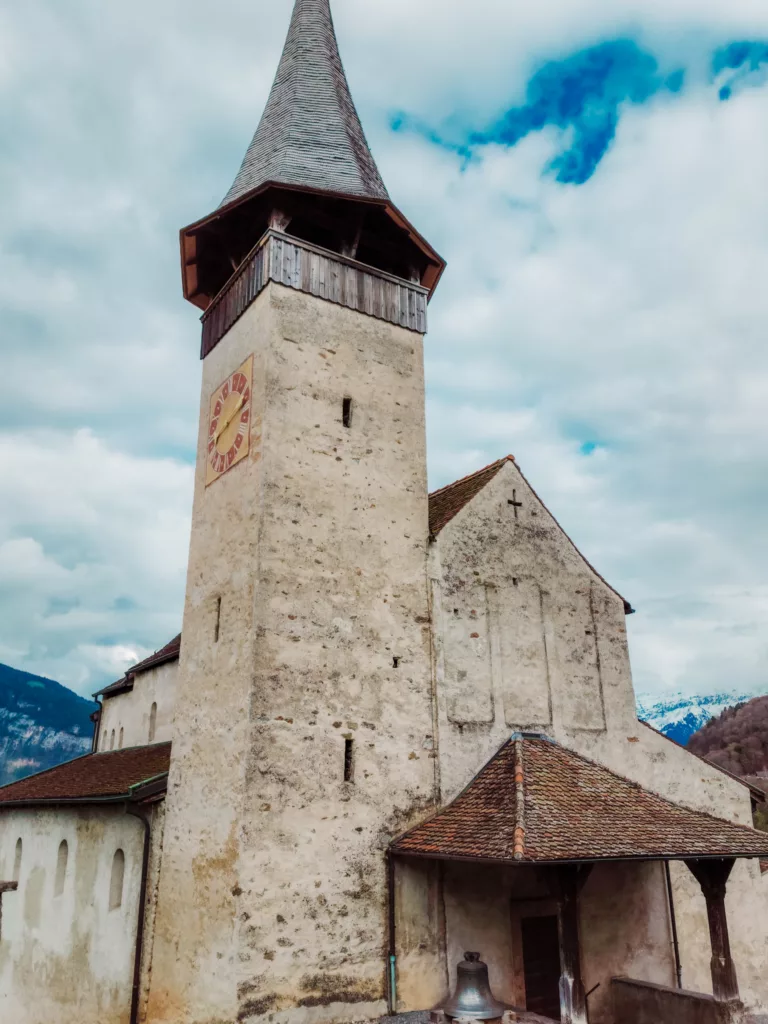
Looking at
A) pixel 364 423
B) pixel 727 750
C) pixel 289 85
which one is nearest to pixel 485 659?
pixel 364 423

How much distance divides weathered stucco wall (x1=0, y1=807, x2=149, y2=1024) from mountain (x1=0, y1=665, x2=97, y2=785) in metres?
149

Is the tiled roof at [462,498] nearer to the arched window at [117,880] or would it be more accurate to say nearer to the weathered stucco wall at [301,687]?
the weathered stucco wall at [301,687]

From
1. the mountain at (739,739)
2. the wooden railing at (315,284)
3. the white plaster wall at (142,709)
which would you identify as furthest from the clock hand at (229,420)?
the mountain at (739,739)

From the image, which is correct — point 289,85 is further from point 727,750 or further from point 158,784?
point 727,750

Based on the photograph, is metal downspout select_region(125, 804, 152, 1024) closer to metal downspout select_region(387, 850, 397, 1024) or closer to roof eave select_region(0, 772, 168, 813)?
roof eave select_region(0, 772, 168, 813)

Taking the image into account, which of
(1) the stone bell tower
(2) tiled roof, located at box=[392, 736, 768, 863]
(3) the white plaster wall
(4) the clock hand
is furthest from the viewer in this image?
(3) the white plaster wall

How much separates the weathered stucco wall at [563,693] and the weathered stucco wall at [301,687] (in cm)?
70

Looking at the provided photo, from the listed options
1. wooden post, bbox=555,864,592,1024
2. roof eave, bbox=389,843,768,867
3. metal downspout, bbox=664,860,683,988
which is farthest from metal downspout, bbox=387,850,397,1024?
metal downspout, bbox=664,860,683,988

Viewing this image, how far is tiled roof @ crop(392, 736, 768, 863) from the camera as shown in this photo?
10.6 metres

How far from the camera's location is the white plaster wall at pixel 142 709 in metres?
19.0

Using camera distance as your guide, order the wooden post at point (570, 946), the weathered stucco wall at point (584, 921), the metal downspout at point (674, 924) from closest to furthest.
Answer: the wooden post at point (570, 946)
the weathered stucco wall at point (584, 921)
the metal downspout at point (674, 924)

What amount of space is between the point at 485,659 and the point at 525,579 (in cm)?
199

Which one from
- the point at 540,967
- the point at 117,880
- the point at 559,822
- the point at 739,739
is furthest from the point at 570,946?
the point at 739,739

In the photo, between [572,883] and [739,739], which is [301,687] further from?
[739,739]
